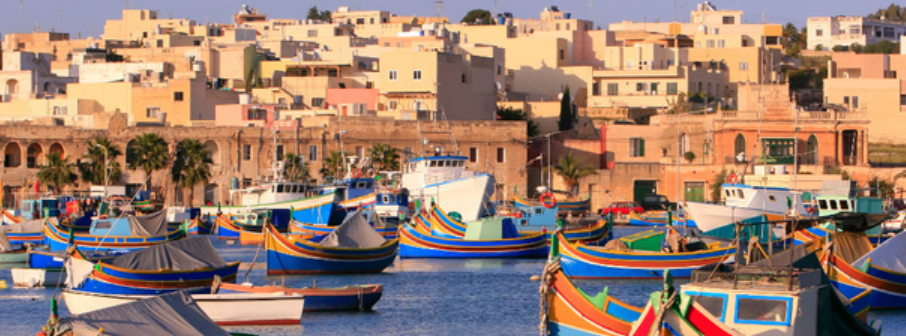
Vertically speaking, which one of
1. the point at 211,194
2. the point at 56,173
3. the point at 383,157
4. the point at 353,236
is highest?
the point at 383,157

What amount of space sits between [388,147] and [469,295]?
3792 cm

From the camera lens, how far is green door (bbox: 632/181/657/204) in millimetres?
77500

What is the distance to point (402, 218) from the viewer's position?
61.2 metres

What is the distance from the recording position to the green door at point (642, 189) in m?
77.5

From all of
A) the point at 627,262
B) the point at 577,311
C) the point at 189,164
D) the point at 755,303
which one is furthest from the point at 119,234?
the point at 755,303

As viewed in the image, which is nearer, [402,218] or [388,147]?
[402,218]

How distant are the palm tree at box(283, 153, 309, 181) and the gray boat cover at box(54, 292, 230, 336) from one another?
50.7 m

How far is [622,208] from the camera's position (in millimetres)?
75000

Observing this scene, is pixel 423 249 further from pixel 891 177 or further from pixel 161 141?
pixel 891 177

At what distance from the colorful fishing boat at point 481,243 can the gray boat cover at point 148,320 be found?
27.4m

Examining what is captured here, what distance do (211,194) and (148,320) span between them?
58.0 meters

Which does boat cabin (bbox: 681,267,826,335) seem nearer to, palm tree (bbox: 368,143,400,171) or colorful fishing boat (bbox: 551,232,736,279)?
colorful fishing boat (bbox: 551,232,736,279)

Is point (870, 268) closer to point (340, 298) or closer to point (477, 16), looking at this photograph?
point (340, 298)

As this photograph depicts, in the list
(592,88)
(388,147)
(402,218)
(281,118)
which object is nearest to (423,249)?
(402,218)
